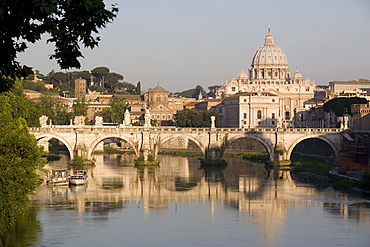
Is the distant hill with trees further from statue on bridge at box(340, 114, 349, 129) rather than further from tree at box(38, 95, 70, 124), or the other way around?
statue on bridge at box(340, 114, 349, 129)

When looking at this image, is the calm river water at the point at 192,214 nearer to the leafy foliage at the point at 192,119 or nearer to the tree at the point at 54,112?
the tree at the point at 54,112

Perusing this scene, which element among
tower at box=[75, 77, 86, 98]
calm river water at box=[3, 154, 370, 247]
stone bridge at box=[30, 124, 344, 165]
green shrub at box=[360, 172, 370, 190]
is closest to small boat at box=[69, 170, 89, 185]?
calm river water at box=[3, 154, 370, 247]

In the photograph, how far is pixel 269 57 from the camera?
152 m

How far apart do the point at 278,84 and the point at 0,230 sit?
123264 mm

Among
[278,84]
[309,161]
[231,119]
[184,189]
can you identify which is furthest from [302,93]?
[184,189]

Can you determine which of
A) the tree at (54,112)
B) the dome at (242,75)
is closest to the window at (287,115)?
the dome at (242,75)

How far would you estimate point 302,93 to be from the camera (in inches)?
5389

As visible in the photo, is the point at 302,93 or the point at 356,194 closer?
the point at 356,194

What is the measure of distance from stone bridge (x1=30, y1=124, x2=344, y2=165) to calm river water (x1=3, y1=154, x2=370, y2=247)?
329 inches

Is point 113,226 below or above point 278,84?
below

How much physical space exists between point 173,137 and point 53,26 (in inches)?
1946

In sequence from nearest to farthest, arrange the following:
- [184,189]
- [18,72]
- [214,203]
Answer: [18,72] → [214,203] → [184,189]

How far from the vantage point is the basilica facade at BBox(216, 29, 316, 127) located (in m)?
106

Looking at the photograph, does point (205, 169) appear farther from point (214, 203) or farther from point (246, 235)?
point (246, 235)
